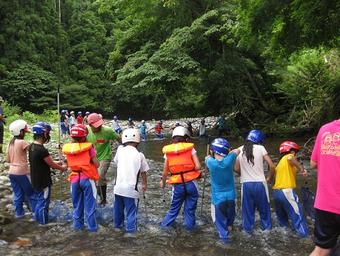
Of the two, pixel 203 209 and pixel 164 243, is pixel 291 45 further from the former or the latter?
pixel 164 243

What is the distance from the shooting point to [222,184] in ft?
21.7

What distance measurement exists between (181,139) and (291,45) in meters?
6.90

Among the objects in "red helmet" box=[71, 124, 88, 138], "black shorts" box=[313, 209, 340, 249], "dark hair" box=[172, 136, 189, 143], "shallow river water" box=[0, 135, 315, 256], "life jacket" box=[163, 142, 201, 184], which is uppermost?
"red helmet" box=[71, 124, 88, 138]

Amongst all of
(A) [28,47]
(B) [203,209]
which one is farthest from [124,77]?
(A) [28,47]

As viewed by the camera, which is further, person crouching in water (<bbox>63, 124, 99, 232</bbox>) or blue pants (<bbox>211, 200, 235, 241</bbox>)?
person crouching in water (<bbox>63, 124, 99, 232</bbox>)

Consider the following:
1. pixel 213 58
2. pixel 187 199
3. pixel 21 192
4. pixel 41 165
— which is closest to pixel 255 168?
pixel 187 199

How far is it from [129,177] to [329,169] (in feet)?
11.8

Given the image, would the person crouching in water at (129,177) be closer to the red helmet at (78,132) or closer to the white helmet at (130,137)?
the white helmet at (130,137)

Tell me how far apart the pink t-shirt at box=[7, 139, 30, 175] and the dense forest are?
704 centimetres

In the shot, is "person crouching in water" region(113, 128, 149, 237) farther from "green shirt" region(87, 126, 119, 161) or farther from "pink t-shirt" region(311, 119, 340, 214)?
"pink t-shirt" region(311, 119, 340, 214)

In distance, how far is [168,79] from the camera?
22781 millimetres

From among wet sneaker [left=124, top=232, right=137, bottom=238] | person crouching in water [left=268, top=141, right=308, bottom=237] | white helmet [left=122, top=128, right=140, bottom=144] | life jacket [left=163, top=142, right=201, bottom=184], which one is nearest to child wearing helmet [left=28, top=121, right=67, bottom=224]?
white helmet [left=122, top=128, right=140, bottom=144]

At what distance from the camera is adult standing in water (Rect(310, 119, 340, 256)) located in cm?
401

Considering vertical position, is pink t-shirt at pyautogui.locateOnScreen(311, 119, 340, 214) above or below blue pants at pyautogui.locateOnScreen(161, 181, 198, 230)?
above
